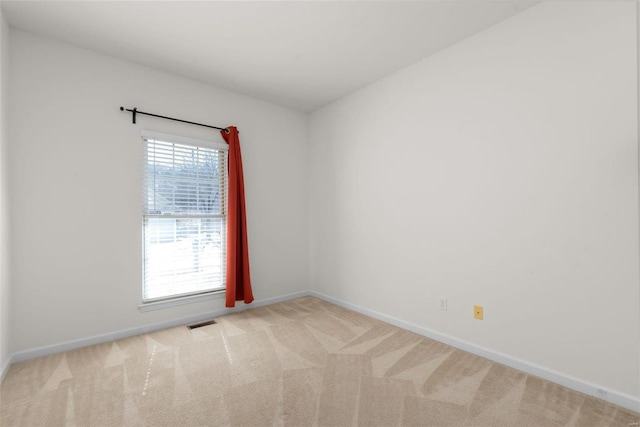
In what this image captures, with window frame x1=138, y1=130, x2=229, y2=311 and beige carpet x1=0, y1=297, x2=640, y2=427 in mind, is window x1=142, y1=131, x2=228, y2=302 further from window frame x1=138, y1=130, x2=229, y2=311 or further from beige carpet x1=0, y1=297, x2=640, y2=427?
beige carpet x1=0, y1=297, x2=640, y2=427

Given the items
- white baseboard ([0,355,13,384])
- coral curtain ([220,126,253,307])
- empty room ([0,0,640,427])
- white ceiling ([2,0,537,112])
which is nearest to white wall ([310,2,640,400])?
empty room ([0,0,640,427])

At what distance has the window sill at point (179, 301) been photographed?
3047 millimetres

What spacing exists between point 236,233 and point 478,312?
2.63 m

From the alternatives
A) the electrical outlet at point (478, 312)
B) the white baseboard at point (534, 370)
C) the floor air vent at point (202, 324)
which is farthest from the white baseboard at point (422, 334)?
the electrical outlet at point (478, 312)

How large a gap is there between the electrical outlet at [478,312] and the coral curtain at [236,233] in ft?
7.91

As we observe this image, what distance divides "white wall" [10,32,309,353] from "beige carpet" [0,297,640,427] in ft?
1.16

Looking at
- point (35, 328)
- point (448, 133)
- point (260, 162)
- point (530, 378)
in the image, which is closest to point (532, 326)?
point (530, 378)

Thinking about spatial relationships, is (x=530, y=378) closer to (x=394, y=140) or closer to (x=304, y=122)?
(x=394, y=140)

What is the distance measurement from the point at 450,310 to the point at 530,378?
74 centimetres

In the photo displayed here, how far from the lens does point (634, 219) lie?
6.02ft

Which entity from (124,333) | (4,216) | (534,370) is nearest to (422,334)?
(534,370)

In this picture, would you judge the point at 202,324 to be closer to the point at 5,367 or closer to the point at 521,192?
the point at 5,367

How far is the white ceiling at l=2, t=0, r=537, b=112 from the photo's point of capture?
224 centimetres

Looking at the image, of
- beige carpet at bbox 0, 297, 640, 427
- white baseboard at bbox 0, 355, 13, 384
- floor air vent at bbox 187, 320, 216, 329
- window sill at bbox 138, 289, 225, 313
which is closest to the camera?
beige carpet at bbox 0, 297, 640, 427
